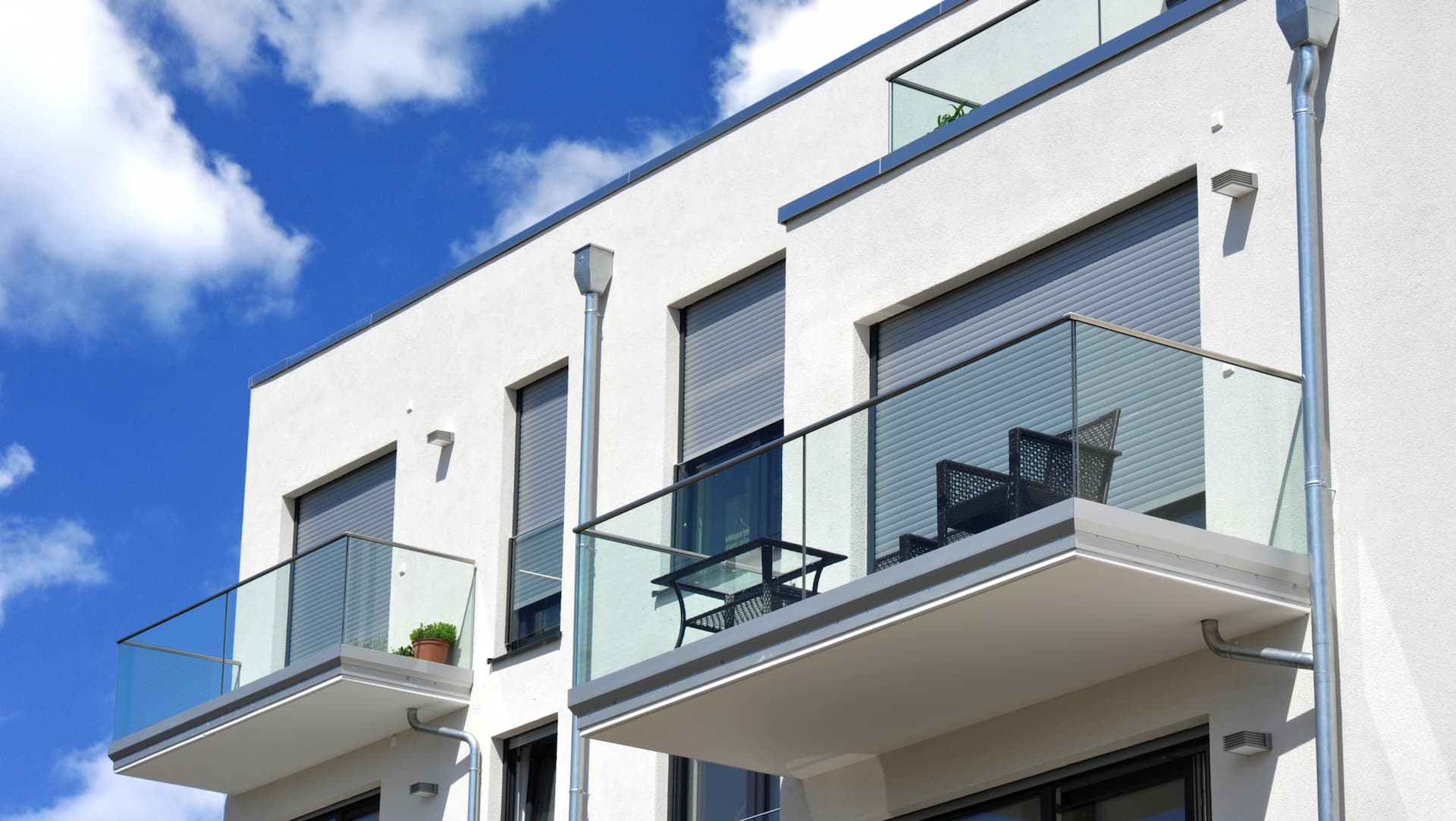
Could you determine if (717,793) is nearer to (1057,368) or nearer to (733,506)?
(733,506)

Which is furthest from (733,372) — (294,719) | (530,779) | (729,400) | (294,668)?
(294,719)

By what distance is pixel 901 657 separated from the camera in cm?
1141

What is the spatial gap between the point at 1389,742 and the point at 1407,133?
2798mm

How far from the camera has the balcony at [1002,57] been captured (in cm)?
1287

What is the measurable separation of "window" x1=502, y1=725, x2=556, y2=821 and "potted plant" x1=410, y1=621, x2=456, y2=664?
2.61 feet

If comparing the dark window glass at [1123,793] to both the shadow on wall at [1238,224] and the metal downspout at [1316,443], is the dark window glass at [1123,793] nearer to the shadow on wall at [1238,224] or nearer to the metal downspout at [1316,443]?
the metal downspout at [1316,443]

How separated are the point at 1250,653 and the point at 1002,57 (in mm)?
4347

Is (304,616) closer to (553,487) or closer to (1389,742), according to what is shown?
(553,487)

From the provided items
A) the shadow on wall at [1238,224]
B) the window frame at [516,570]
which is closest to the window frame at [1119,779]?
the shadow on wall at [1238,224]

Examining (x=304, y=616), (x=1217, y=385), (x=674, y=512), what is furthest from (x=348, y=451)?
(x=1217, y=385)

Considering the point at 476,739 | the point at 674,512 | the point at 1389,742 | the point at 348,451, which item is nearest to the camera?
the point at 1389,742

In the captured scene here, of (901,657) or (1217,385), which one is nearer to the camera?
(1217,385)

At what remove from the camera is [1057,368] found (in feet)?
35.1

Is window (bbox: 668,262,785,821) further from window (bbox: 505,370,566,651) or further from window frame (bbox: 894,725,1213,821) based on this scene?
window frame (bbox: 894,725,1213,821)
